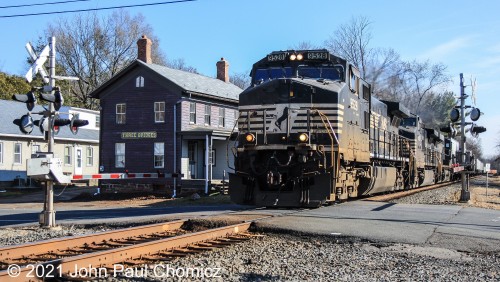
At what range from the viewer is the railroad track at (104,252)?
6.14 meters

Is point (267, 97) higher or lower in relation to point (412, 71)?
lower

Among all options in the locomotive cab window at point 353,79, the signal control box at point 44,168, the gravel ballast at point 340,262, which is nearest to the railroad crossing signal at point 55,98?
the signal control box at point 44,168

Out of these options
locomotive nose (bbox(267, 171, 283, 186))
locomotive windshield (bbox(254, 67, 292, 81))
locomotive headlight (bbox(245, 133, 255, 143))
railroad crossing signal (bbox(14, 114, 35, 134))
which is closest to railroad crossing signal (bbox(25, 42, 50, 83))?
railroad crossing signal (bbox(14, 114, 35, 134))

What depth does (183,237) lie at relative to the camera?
341 inches

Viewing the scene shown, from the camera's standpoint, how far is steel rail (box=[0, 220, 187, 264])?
7709 mm

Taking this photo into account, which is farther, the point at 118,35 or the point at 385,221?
the point at 118,35

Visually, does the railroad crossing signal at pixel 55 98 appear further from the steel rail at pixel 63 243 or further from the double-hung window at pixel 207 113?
the double-hung window at pixel 207 113

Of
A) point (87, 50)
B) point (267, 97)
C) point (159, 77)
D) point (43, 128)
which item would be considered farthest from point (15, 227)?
point (87, 50)

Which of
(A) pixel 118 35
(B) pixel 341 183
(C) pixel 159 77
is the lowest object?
(B) pixel 341 183

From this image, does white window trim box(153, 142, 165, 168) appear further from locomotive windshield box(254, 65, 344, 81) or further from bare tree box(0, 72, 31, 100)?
bare tree box(0, 72, 31, 100)

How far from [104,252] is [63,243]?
76.5 inches

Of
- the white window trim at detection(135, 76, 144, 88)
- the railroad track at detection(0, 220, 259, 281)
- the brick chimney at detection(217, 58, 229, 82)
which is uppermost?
the brick chimney at detection(217, 58, 229, 82)

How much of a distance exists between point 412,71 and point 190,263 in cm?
6197

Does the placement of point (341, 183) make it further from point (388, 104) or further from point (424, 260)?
point (388, 104)
